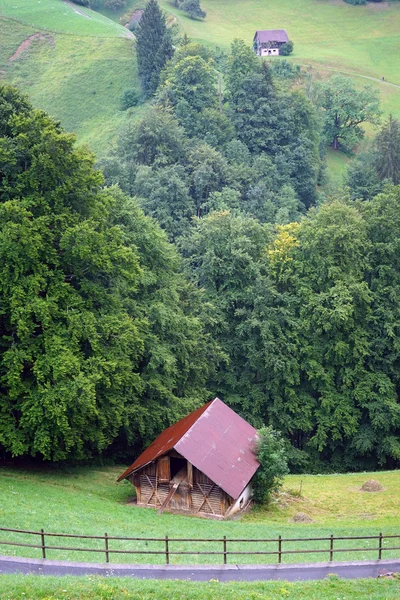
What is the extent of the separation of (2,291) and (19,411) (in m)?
5.82

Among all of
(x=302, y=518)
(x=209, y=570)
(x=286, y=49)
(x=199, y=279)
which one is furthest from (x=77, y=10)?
(x=209, y=570)

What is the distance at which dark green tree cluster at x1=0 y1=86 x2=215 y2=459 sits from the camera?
33.7 m

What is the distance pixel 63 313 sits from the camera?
35.2m

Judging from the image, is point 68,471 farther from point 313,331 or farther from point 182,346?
point 313,331

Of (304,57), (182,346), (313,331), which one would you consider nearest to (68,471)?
(182,346)

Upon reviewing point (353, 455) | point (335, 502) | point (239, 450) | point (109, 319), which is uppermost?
point (109, 319)

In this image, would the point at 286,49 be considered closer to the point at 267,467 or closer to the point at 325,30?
the point at 325,30

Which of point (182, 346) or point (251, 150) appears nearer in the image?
point (182, 346)

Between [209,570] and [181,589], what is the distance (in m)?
2.86

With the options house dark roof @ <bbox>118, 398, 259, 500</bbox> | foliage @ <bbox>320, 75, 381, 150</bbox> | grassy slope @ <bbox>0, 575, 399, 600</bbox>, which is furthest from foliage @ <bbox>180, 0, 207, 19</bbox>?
grassy slope @ <bbox>0, 575, 399, 600</bbox>

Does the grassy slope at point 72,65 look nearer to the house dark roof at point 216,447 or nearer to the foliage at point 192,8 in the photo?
the foliage at point 192,8

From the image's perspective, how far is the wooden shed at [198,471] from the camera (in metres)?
32.4

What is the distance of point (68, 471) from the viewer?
37.2 meters

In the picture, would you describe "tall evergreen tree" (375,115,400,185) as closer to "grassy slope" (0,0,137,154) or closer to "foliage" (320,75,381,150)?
"foliage" (320,75,381,150)
